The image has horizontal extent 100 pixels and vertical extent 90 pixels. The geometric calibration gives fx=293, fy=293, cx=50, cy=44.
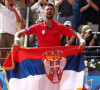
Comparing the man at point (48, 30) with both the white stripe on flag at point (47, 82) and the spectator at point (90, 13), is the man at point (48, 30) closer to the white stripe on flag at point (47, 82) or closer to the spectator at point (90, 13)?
the white stripe on flag at point (47, 82)

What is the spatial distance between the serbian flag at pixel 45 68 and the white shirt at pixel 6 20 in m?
1.89

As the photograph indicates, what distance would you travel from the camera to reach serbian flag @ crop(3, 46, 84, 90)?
19.6 feet

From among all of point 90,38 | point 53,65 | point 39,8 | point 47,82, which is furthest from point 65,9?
point 47,82

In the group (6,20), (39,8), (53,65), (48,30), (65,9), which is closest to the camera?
(53,65)

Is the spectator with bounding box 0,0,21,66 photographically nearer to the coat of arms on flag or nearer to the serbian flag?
the serbian flag

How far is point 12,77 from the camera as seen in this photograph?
610 centimetres

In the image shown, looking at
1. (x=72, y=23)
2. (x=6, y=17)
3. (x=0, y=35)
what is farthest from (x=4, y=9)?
(x=72, y=23)

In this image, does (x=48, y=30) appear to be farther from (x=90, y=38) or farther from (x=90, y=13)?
(x=90, y=13)

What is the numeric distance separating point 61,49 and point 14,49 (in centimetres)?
97

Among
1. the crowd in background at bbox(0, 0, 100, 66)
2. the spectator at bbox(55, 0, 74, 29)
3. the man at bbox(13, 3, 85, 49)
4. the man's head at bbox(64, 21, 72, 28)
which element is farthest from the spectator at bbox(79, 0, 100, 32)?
the man at bbox(13, 3, 85, 49)

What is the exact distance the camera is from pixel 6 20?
7.84 m

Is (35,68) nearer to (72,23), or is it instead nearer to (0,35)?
(0,35)

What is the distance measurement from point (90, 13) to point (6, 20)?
2636mm

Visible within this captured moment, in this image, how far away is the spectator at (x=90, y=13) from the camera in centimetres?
A: 880
